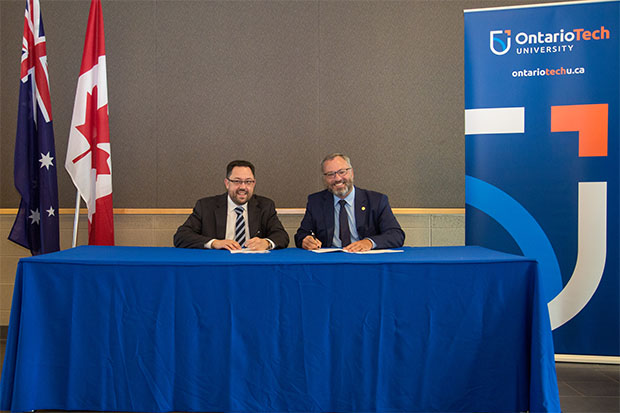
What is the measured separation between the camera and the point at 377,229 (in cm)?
309

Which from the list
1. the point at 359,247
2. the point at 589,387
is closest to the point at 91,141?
the point at 359,247

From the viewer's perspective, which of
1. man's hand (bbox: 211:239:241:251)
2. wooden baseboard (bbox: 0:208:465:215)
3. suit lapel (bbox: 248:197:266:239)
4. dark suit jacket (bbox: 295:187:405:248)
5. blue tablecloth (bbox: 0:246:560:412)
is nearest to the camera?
blue tablecloth (bbox: 0:246:560:412)

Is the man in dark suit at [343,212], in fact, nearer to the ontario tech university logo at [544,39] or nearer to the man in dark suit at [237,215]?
the man in dark suit at [237,215]

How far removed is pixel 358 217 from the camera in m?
3.07

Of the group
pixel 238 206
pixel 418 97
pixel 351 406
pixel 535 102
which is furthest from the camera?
pixel 418 97

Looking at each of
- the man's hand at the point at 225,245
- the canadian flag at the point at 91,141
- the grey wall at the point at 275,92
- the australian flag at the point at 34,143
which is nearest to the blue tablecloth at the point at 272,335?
the man's hand at the point at 225,245

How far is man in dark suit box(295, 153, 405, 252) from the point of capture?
3033 millimetres

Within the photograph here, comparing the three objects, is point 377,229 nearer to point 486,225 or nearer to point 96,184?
point 486,225

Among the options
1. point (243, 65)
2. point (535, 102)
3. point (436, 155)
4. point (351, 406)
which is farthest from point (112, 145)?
point (535, 102)

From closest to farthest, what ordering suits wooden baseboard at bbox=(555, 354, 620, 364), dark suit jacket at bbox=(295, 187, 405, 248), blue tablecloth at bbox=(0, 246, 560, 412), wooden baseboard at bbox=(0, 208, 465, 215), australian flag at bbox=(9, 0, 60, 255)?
blue tablecloth at bbox=(0, 246, 560, 412) → wooden baseboard at bbox=(555, 354, 620, 364) → dark suit jacket at bbox=(295, 187, 405, 248) → australian flag at bbox=(9, 0, 60, 255) → wooden baseboard at bbox=(0, 208, 465, 215)

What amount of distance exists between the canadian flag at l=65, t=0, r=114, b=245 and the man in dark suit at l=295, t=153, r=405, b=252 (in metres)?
1.45

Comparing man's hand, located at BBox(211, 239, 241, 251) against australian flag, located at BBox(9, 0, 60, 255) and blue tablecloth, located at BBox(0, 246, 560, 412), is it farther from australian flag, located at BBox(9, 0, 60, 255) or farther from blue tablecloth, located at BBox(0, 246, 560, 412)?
australian flag, located at BBox(9, 0, 60, 255)

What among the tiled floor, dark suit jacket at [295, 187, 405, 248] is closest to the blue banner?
the tiled floor

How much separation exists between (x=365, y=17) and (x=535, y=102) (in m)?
1.55
